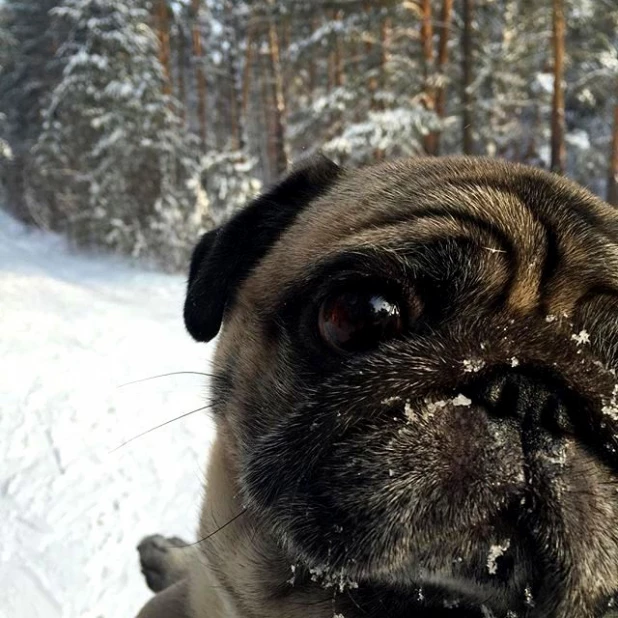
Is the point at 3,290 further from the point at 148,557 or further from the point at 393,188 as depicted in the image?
the point at 393,188

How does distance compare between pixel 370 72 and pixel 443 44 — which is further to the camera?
pixel 370 72

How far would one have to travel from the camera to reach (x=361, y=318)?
135cm

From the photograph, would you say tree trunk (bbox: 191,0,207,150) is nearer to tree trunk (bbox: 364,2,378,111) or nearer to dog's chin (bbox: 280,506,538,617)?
tree trunk (bbox: 364,2,378,111)

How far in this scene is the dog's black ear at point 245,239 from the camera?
2262 mm

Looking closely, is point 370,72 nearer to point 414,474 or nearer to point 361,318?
point 361,318

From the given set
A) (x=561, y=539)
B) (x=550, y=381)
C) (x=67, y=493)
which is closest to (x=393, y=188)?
(x=550, y=381)

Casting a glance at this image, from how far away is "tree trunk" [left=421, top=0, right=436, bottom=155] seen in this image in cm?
1389

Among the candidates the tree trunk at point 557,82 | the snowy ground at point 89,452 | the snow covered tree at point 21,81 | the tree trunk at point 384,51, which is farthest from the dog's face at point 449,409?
the snow covered tree at point 21,81

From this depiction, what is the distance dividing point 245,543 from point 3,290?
1322cm

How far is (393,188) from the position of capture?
1.77 meters

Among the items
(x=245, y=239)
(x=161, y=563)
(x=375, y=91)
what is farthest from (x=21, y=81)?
(x=245, y=239)

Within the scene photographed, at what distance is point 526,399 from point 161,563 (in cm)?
325

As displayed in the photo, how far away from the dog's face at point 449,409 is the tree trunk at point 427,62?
520 inches

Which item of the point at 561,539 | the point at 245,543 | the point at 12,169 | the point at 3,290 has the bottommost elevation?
the point at 12,169
